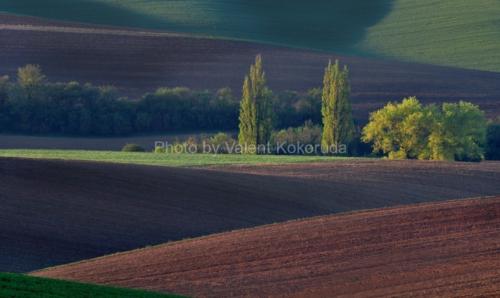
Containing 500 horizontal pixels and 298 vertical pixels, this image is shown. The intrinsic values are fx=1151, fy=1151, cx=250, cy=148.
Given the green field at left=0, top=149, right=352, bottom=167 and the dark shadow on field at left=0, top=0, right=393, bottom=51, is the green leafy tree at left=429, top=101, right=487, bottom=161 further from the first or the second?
the dark shadow on field at left=0, top=0, right=393, bottom=51

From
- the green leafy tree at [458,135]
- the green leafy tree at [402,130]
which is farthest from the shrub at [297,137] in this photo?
the green leafy tree at [458,135]

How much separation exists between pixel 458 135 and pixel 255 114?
10.8 meters

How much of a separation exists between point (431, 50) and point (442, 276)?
77472 millimetres

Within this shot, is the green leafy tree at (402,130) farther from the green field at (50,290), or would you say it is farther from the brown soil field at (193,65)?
the green field at (50,290)

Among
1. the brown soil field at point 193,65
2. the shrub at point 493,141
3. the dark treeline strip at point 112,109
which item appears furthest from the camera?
the brown soil field at point 193,65

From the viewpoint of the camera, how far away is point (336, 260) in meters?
20.1

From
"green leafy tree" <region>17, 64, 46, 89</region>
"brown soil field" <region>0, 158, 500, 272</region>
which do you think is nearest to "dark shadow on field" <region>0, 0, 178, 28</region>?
"green leafy tree" <region>17, 64, 46, 89</region>

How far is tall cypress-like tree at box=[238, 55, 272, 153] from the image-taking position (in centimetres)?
6012

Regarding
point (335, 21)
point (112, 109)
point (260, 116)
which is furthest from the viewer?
point (335, 21)

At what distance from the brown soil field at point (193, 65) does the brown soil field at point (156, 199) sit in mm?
34298

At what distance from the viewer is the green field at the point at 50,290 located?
15.0 meters

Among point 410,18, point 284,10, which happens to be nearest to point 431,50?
point 410,18

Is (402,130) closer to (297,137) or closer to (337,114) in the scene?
(337,114)

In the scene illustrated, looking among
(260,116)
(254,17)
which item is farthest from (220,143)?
(254,17)
